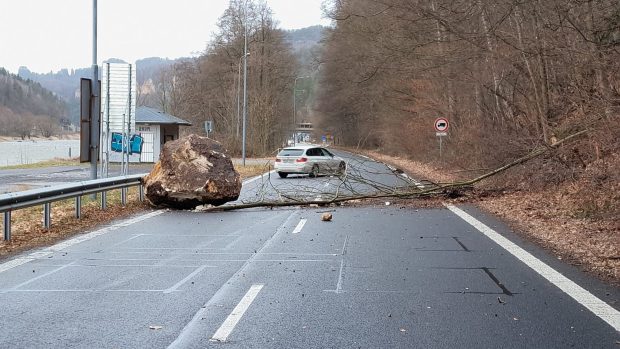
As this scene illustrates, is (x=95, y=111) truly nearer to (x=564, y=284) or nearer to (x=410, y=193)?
(x=410, y=193)

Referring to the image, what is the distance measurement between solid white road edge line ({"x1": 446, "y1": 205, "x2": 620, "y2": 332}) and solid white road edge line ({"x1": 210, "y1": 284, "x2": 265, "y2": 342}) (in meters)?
3.22

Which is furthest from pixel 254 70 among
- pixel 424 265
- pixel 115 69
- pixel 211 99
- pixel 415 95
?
pixel 424 265

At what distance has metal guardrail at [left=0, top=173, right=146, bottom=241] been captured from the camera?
10.2 metres

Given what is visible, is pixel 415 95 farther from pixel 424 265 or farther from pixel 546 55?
pixel 424 265

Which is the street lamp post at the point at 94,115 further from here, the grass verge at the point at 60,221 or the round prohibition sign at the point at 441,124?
the round prohibition sign at the point at 441,124

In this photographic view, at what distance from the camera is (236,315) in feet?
19.1

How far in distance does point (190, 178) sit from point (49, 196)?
401 centimetres

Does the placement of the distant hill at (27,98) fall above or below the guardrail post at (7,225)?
above

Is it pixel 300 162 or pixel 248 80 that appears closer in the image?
pixel 300 162

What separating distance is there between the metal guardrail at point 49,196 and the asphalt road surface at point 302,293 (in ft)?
3.35

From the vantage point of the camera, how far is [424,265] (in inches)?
326

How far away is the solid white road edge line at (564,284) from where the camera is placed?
577cm

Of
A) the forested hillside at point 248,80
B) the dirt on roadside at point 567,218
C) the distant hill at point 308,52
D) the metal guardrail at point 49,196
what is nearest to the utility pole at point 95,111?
the metal guardrail at point 49,196

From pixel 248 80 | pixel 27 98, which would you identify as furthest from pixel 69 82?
pixel 248 80
